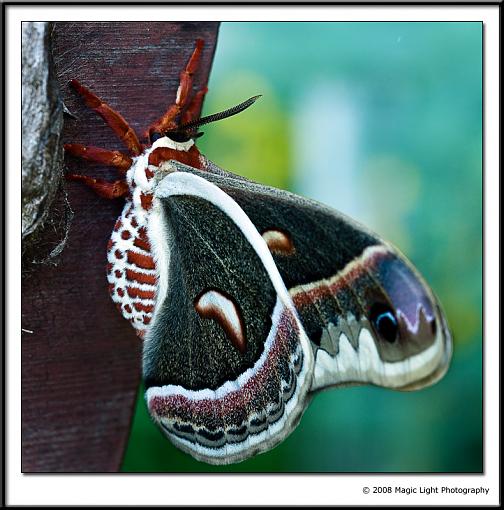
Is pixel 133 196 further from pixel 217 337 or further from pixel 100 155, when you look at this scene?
pixel 217 337

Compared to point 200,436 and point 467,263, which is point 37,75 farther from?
point 467,263

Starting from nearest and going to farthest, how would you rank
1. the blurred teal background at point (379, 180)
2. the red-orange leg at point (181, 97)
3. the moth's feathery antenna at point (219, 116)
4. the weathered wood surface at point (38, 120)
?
the weathered wood surface at point (38, 120) → the moth's feathery antenna at point (219, 116) → the red-orange leg at point (181, 97) → the blurred teal background at point (379, 180)

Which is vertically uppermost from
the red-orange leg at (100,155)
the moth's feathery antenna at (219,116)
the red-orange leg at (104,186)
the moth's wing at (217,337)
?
the moth's feathery antenna at (219,116)

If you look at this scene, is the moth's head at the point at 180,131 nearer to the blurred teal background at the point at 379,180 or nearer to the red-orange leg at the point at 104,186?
the red-orange leg at the point at 104,186

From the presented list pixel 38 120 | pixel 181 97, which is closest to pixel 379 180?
pixel 181 97

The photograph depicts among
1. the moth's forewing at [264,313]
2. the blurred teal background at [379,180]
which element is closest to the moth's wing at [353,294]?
the moth's forewing at [264,313]
